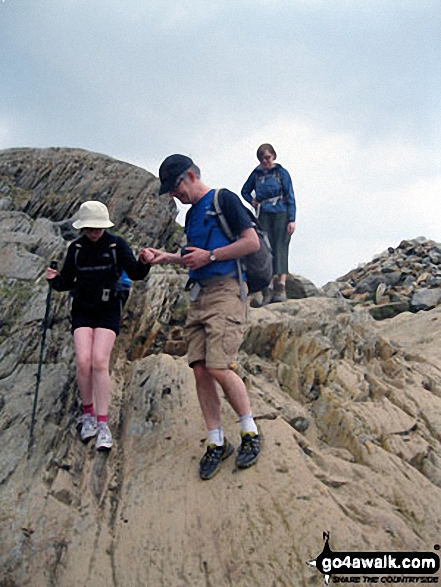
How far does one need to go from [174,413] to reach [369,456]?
252 cm

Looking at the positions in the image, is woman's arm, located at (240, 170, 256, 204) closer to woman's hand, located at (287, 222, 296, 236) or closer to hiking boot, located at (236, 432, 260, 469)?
woman's hand, located at (287, 222, 296, 236)

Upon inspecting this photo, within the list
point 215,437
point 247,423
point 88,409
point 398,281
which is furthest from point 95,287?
point 398,281

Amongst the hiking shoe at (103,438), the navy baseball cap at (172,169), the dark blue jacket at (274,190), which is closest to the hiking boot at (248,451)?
the hiking shoe at (103,438)

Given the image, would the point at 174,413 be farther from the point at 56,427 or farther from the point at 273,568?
the point at 273,568

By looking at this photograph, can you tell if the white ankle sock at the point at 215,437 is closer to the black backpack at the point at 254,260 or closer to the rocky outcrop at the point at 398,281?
the black backpack at the point at 254,260

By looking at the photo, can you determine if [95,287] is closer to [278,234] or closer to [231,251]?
[231,251]

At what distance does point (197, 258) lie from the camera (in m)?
6.16

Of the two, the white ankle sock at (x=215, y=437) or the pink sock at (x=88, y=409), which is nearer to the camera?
the white ankle sock at (x=215, y=437)

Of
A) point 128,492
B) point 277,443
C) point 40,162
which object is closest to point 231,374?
point 277,443

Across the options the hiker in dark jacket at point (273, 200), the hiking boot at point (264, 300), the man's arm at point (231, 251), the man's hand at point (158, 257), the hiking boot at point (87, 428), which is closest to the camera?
the man's arm at point (231, 251)

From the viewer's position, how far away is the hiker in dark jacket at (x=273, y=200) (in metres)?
11.0

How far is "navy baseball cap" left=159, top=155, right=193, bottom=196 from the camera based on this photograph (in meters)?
6.29

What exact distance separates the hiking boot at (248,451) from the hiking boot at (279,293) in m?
5.33

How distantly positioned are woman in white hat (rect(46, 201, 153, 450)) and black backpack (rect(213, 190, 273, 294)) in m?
1.09
